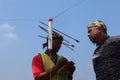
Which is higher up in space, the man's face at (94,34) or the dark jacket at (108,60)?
the man's face at (94,34)

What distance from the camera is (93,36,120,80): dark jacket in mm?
4535

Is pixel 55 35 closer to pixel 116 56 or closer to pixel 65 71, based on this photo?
pixel 65 71

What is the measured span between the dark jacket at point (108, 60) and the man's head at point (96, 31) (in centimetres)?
7

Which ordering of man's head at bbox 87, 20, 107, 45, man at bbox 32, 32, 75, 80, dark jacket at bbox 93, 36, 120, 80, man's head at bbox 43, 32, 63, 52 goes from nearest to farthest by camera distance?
1. dark jacket at bbox 93, 36, 120, 80
2. man's head at bbox 87, 20, 107, 45
3. man at bbox 32, 32, 75, 80
4. man's head at bbox 43, 32, 63, 52

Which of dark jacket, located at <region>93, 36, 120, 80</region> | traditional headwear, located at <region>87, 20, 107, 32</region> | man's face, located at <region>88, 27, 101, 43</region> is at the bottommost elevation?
dark jacket, located at <region>93, 36, 120, 80</region>

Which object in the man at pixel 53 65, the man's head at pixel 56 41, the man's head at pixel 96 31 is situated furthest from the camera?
the man's head at pixel 56 41

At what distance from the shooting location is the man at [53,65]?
5287 millimetres

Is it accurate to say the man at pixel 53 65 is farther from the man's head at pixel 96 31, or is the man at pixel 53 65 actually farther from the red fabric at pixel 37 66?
the man's head at pixel 96 31

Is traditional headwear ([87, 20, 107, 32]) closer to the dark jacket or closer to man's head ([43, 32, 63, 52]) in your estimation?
the dark jacket

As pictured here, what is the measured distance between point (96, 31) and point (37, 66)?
3.79 feet

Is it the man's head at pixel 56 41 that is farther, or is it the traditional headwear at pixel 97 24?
the man's head at pixel 56 41

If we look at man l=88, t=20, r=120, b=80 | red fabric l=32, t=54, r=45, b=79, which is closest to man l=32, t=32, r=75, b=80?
red fabric l=32, t=54, r=45, b=79

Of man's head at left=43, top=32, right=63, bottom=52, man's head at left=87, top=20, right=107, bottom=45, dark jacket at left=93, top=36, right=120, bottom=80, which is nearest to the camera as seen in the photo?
dark jacket at left=93, top=36, right=120, bottom=80

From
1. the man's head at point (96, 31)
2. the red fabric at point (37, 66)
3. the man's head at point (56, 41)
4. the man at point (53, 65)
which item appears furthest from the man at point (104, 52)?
the red fabric at point (37, 66)
